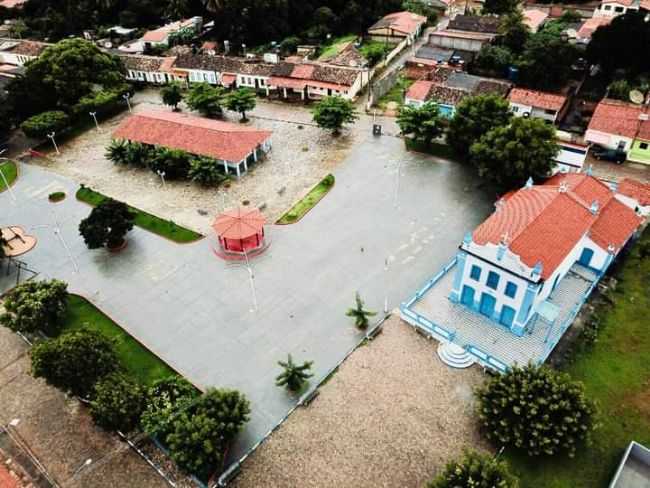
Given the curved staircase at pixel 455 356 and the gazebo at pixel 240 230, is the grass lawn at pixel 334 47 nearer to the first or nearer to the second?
the gazebo at pixel 240 230

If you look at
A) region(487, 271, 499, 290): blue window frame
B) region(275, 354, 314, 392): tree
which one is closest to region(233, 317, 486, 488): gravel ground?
region(275, 354, 314, 392): tree

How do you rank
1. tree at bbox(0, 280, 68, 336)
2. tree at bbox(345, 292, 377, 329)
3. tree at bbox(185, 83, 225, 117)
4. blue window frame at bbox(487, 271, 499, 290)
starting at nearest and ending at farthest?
blue window frame at bbox(487, 271, 499, 290), tree at bbox(0, 280, 68, 336), tree at bbox(345, 292, 377, 329), tree at bbox(185, 83, 225, 117)

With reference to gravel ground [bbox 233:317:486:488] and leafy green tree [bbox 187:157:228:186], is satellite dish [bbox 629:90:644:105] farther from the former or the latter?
leafy green tree [bbox 187:157:228:186]

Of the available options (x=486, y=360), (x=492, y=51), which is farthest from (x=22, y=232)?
(x=492, y=51)

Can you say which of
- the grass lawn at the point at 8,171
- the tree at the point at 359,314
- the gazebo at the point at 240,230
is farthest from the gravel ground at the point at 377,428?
the grass lawn at the point at 8,171

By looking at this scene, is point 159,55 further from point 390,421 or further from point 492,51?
point 390,421

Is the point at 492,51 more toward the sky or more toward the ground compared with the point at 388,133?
more toward the sky
